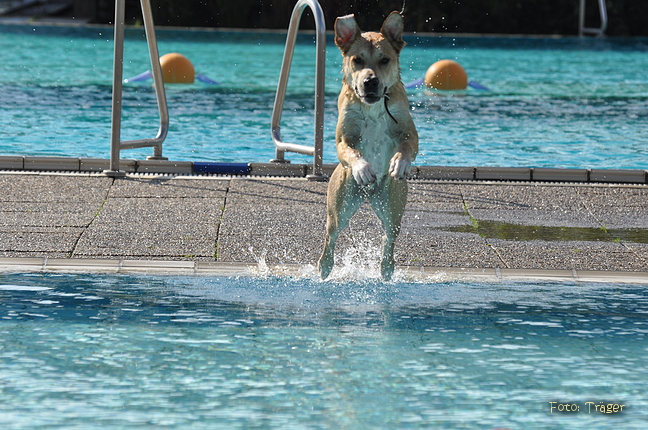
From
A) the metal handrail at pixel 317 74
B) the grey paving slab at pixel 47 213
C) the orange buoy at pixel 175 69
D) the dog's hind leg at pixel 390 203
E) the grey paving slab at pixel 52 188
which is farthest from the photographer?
the orange buoy at pixel 175 69

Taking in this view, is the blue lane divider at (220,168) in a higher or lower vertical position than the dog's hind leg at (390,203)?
lower

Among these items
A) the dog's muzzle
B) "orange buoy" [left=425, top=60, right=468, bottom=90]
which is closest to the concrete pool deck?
the dog's muzzle

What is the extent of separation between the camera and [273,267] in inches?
263

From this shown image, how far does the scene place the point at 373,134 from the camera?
20.6 feet

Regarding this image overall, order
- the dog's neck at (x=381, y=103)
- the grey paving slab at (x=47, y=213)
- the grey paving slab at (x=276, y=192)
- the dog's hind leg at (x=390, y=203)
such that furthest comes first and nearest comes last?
the grey paving slab at (x=276, y=192) → the grey paving slab at (x=47, y=213) → the dog's hind leg at (x=390, y=203) → the dog's neck at (x=381, y=103)

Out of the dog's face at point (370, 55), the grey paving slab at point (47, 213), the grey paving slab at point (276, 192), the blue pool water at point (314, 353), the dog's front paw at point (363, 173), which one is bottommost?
the blue pool water at point (314, 353)

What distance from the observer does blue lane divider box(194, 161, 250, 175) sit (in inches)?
386

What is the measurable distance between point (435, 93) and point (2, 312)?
51.3ft

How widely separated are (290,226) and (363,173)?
211 cm

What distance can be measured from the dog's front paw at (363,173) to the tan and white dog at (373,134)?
6 cm

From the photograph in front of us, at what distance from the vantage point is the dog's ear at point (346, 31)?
600 centimetres

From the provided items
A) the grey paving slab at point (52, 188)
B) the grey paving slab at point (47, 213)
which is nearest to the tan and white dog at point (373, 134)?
the grey paving slab at point (47, 213)

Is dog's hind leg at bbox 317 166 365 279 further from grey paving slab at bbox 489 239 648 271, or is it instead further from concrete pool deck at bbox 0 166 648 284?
grey paving slab at bbox 489 239 648 271

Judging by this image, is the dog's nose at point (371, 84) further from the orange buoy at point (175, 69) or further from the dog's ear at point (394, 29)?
the orange buoy at point (175, 69)
